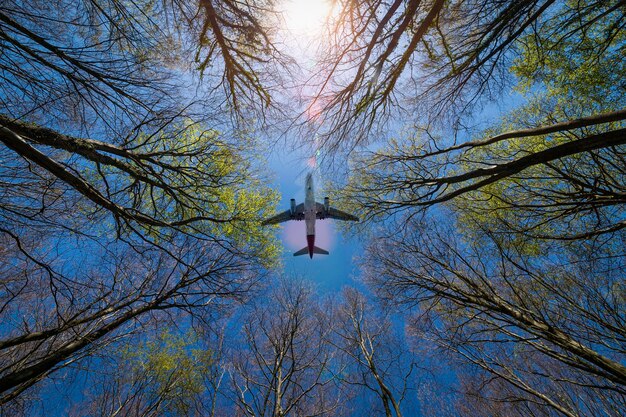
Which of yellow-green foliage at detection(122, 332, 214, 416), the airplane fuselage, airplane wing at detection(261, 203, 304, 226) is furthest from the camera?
airplane wing at detection(261, 203, 304, 226)

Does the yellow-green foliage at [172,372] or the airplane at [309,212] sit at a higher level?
the airplane at [309,212]

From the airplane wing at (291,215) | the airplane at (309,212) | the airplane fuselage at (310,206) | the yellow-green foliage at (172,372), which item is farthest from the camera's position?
the airplane wing at (291,215)

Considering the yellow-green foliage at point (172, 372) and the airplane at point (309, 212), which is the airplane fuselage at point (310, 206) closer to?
the airplane at point (309, 212)

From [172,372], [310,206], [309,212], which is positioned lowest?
[172,372]

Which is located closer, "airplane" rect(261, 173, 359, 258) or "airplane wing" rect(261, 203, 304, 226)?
"airplane" rect(261, 173, 359, 258)

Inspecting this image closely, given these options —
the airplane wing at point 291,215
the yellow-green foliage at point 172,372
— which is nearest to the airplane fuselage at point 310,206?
the airplane wing at point 291,215

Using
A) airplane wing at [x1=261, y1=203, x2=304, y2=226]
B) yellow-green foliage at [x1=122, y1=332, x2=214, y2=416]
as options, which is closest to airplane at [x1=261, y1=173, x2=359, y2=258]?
airplane wing at [x1=261, y1=203, x2=304, y2=226]

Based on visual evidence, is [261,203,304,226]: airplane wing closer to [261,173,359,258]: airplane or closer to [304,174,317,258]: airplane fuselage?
[261,173,359,258]: airplane

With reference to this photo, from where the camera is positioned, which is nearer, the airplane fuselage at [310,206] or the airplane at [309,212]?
the airplane fuselage at [310,206]

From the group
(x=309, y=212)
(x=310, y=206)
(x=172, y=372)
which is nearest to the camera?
(x=172, y=372)

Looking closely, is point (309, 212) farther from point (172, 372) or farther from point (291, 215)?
point (172, 372)

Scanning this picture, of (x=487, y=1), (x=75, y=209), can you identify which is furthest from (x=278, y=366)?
(x=487, y=1)

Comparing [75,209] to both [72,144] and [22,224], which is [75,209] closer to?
[22,224]

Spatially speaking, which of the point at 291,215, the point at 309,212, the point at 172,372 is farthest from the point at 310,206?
the point at 172,372
